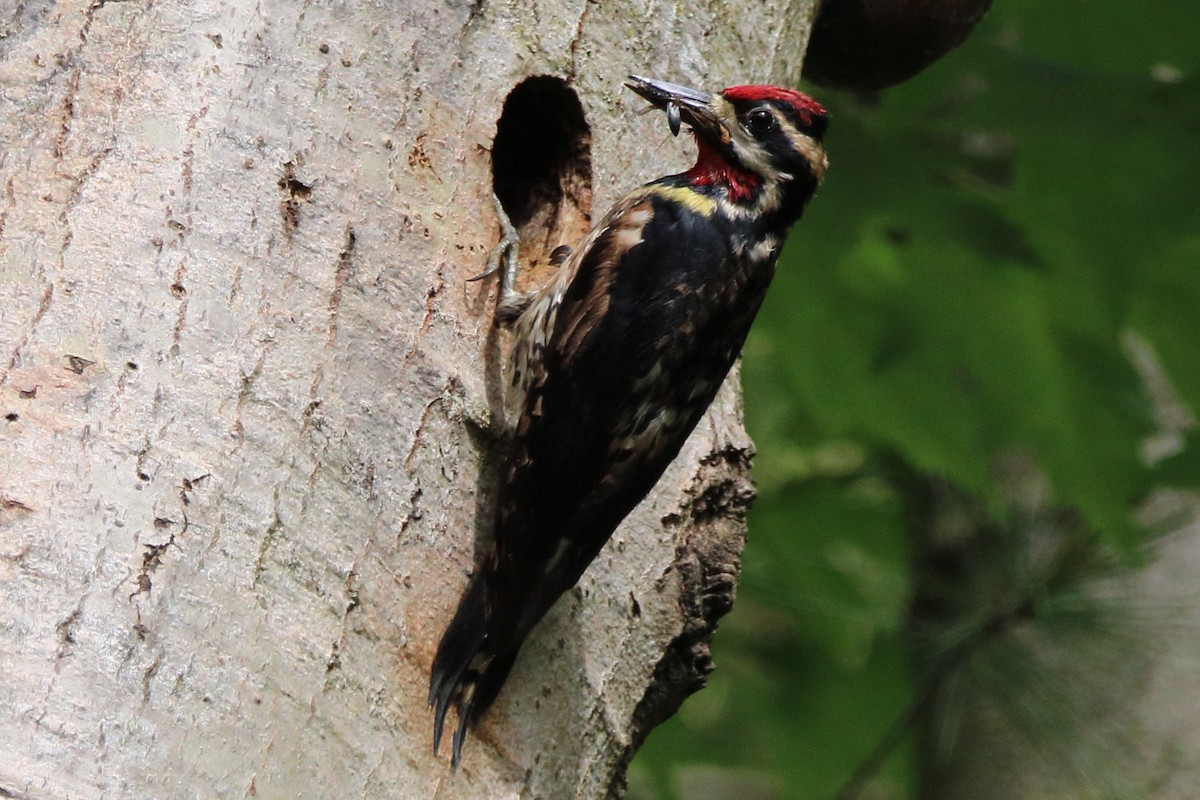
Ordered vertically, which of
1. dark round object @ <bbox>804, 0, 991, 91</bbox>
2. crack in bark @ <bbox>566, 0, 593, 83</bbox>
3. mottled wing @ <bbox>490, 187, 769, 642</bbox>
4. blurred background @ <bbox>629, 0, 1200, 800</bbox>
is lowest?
blurred background @ <bbox>629, 0, 1200, 800</bbox>

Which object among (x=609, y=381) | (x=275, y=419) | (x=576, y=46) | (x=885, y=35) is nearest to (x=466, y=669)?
(x=275, y=419)

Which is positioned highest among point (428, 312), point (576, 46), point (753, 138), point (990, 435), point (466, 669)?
point (576, 46)

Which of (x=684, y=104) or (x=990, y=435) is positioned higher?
(x=684, y=104)

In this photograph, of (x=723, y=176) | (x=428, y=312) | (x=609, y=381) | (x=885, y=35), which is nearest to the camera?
(x=428, y=312)

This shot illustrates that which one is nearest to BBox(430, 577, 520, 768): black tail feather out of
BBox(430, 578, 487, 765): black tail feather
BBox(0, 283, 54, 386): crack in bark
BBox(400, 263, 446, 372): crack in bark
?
BBox(430, 578, 487, 765): black tail feather

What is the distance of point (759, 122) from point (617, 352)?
69 centimetres

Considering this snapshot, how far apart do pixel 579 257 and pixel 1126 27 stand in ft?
6.32

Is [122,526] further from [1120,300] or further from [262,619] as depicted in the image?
[1120,300]

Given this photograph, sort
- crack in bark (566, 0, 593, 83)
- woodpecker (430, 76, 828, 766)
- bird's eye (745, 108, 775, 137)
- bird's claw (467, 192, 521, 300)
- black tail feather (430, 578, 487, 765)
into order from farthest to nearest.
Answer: bird's eye (745, 108, 775, 137) < crack in bark (566, 0, 593, 83) < bird's claw (467, 192, 521, 300) < woodpecker (430, 76, 828, 766) < black tail feather (430, 578, 487, 765)

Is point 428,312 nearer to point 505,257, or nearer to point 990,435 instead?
point 505,257

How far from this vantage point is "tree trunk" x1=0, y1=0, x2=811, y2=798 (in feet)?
6.75

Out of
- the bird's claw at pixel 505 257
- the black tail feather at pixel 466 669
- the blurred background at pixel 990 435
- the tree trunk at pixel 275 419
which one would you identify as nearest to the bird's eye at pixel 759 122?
the tree trunk at pixel 275 419

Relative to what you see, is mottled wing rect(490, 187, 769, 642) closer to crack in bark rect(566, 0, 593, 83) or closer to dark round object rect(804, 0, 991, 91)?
crack in bark rect(566, 0, 593, 83)

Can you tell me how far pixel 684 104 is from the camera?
9.81 ft
